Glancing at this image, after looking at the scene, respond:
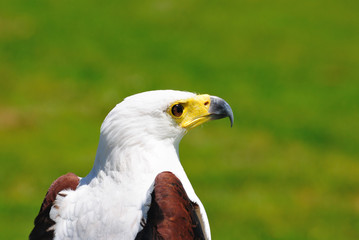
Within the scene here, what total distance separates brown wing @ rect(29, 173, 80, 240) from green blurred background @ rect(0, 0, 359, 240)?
3539mm

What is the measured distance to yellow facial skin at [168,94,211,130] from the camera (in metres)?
5.36

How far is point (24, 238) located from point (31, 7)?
29.1ft

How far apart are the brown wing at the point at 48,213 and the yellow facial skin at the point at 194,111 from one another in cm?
90

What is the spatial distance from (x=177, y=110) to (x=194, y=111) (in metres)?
0.16

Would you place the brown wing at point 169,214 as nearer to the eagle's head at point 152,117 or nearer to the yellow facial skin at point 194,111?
the eagle's head at point 152,117

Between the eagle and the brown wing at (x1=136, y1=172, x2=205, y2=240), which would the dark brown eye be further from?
the brown wing at (x1=136, y1=172, x2=205, y2=240)

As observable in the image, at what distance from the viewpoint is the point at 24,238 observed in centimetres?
862

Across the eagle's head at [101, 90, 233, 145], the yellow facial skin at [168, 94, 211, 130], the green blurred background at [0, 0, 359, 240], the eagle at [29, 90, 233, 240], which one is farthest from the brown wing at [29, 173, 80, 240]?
the green blurred background at [0, 0, 359, 240]

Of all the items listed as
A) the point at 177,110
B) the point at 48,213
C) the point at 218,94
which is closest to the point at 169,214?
the point at 177,110

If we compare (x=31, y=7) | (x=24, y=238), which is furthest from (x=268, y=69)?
(x=24, y=238)

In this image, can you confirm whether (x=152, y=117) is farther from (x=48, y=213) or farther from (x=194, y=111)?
(x=48, y=213)

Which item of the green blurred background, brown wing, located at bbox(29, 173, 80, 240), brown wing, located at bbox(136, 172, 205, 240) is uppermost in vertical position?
the green blurred background

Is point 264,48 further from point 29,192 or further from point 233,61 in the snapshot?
point 29,192

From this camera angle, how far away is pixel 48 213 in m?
5.31
